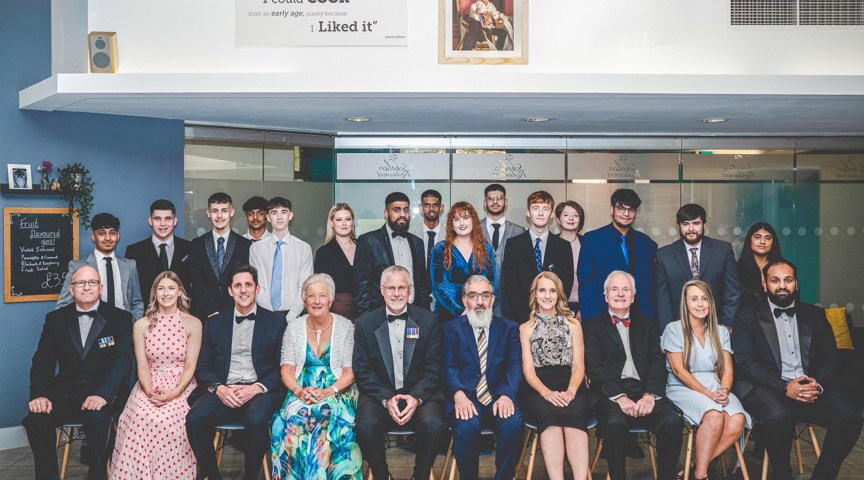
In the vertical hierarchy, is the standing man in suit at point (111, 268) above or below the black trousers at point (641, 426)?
above

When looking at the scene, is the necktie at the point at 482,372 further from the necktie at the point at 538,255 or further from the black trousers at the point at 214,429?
the black trousers at the point at 214,429

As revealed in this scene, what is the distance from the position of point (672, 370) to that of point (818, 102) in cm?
258

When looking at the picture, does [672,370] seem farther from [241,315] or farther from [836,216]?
[836,216]

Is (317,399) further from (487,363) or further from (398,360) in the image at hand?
(487,363)

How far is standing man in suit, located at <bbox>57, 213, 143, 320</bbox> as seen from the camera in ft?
20.5

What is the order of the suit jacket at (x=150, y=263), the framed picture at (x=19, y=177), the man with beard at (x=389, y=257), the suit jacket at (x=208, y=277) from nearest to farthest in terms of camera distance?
1. the man with beard at (x=389, y=257)
2. the suit jacket at (x=208, y=277)
3. the suit jacket at (x=150, y=263)
4. the framed picture at (x=19, y=177)

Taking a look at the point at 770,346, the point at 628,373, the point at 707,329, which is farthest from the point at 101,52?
the point at 770,346

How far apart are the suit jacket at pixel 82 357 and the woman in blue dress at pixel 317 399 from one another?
120 cm

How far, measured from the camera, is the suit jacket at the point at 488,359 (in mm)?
5309

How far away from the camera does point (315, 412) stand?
5105 millimetres

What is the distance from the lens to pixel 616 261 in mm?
6281

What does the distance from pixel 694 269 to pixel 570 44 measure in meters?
1.94

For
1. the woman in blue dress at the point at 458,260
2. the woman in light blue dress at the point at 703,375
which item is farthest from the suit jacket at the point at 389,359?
the woman in light blue dress at the point at 703,375

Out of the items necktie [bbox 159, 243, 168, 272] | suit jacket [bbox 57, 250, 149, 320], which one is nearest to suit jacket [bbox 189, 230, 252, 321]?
necktie [bbox 159, 243, 168, 272]
